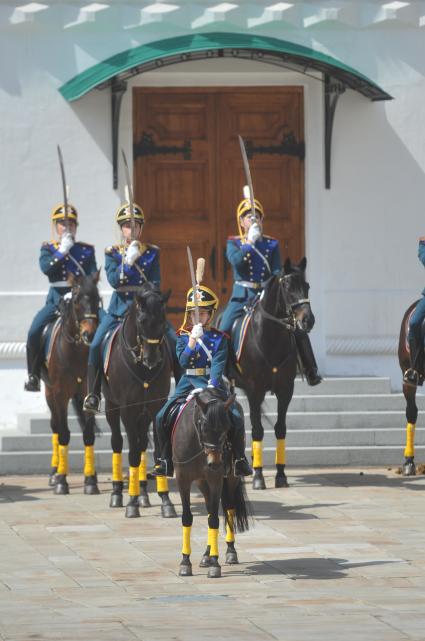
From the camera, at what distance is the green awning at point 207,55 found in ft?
59.4

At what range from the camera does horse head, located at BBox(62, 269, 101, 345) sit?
15.5 m

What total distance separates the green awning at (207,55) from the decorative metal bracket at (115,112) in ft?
0.54

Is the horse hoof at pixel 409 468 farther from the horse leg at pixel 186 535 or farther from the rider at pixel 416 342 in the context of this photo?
the horse leg at pixel 186 535

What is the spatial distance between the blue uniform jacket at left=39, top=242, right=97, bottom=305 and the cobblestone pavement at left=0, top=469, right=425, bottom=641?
2.25m

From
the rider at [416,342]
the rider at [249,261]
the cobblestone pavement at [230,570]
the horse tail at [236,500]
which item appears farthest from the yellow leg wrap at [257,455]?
the horse tail at [236,500]

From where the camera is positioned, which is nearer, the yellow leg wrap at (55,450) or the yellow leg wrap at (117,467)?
the yellow leg wrap at (117,467)

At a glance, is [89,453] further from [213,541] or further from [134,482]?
[213,541]

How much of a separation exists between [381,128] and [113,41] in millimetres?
3409

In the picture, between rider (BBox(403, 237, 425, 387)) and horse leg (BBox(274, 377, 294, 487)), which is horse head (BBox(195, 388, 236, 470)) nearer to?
horse leg (BBox(274, 377, 294, 487))

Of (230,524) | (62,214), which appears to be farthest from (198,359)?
(62,214)

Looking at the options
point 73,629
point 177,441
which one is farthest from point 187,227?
point 73,629

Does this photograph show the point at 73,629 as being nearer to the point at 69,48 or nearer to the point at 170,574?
the point at 170,574

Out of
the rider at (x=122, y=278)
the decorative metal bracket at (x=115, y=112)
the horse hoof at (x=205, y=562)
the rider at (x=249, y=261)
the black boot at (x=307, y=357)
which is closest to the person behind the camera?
the horse hoof at (x=205, y=562)

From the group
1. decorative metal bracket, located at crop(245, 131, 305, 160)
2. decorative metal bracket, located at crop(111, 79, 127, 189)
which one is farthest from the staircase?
decorative metal bracket, located at crop(111, 79, 127, 189)
